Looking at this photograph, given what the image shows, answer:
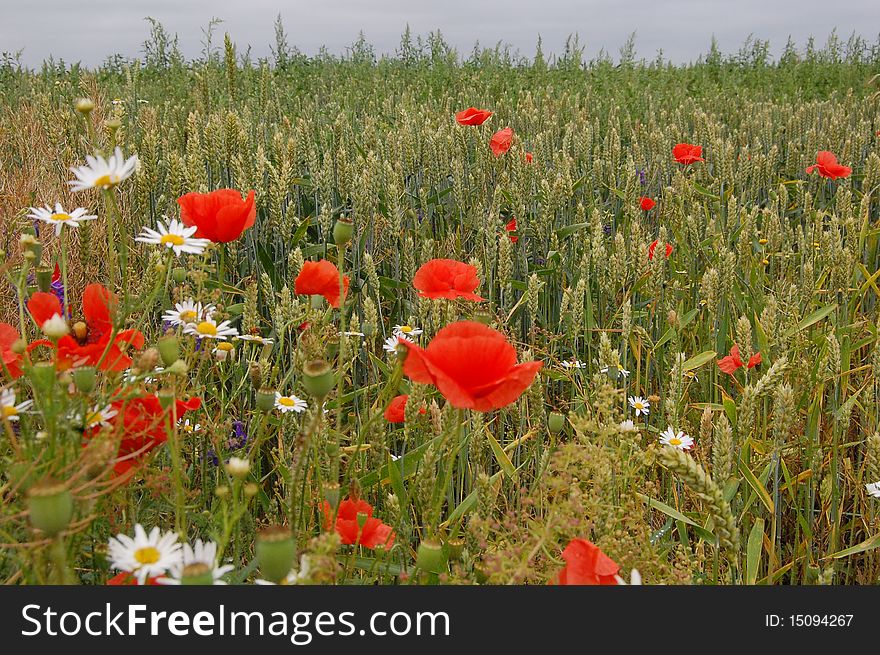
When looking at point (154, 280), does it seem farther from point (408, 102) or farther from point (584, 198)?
point (408, 102)

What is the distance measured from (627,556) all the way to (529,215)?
72.9 inches

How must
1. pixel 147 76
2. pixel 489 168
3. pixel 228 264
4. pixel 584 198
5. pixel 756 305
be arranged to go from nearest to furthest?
pixel 756 305
pixel 228 264
pixel 489 168
pixel 584 198
pixel 147 76

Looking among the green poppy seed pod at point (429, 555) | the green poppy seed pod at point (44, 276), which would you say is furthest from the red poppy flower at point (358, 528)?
the green poppy seed pod at point (44, 276)

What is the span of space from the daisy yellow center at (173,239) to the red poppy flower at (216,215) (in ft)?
0.44

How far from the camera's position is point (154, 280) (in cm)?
136

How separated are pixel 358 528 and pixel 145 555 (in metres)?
0.37

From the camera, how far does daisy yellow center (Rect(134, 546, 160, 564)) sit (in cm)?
69

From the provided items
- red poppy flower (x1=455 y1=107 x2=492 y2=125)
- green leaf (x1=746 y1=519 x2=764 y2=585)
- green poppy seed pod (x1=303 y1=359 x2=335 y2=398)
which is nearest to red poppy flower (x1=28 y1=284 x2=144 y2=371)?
green poppy seed pod (x1=303 y1=359 x2=335 y2=398)

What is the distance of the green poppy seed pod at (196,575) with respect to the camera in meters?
0.59

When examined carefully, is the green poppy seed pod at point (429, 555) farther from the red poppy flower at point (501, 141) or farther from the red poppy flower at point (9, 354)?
the red poppy flower at point (501, 141)

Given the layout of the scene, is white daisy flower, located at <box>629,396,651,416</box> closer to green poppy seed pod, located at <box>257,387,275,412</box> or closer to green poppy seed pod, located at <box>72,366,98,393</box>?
green poppy seed pod, located at <box>257,387,275,412</box>

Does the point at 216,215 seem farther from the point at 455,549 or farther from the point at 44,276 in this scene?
the point at 455,549

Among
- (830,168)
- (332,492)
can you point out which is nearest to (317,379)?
(332,492)

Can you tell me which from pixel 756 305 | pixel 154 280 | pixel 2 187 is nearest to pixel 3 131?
pixel 2 187
